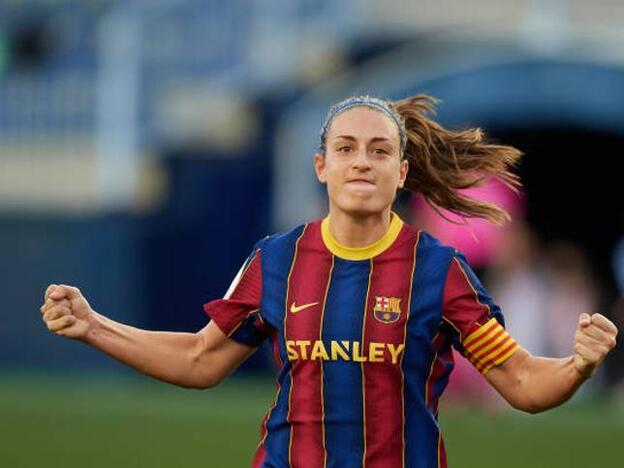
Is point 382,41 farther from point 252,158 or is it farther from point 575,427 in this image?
point 575,427

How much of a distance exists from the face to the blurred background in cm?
1159

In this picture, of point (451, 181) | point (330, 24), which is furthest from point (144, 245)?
point (451, 181)

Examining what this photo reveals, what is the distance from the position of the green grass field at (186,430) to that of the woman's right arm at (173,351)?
536cm

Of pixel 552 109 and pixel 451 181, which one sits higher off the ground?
pixel 552 109

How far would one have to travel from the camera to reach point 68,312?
22.3 ft

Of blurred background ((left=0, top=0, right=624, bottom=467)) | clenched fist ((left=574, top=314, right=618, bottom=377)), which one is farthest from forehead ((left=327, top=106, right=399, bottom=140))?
blurred background ((left=0, top=0, right=624, bottom=467))

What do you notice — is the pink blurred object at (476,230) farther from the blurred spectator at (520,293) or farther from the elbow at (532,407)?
the elbow at (532,407)

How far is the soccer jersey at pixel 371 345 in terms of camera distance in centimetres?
657

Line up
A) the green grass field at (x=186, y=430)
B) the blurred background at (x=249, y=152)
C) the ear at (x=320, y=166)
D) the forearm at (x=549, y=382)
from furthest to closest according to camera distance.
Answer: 1. the blurred background at (x=249, y=152)
2. the green grass field at (x=186, y=430)
3. the ear at (x=320, y=166)
4. the forearm at (x=549, y=382)

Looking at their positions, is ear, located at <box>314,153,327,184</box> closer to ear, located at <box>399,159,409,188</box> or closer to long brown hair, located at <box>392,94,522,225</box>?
ear, located at <box>399,159,409,188</box>

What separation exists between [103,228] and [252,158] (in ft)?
6.43

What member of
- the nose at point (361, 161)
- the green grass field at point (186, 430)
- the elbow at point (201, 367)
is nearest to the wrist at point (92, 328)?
the elbow at point (201, 367)

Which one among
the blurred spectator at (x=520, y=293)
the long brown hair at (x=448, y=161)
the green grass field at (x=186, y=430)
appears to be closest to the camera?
the long brown hair at (x=448, y=161)

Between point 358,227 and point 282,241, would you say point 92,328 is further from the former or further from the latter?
point 358,227
